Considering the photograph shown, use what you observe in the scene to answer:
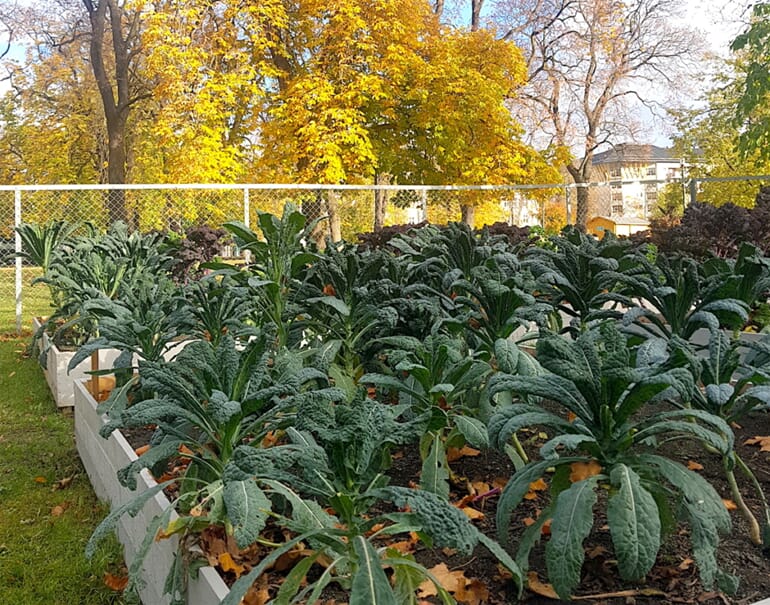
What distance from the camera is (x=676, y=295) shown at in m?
2.79

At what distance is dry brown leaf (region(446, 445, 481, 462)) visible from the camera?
2684 mm

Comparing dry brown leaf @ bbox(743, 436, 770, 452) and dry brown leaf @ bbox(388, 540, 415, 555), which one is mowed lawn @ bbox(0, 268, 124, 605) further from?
dry brown leaf @ bbox(743, 436, 770, 452)

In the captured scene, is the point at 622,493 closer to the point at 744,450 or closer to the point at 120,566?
the point at 744,450

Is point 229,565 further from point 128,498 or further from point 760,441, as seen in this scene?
point 760,441

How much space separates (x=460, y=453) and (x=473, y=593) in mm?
987

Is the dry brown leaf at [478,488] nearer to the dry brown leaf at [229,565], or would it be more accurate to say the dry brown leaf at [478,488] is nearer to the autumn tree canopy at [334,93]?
the dry brown leaf at [229,565]

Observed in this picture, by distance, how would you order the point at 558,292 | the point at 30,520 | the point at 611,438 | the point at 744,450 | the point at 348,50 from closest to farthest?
the point at 611,438, the point at 744,450, the point at 30,520, the point at 558,292, the point at 348,50

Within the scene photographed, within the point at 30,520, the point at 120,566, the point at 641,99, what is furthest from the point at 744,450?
the point at 641,99

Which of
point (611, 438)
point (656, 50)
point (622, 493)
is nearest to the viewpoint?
point (622, 493)

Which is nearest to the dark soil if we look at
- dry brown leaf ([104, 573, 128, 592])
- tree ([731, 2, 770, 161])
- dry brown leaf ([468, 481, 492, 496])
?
dry brown leaf ([468, 481, 492, 496])

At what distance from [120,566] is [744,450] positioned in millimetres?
2353

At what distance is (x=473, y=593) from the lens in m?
1.74

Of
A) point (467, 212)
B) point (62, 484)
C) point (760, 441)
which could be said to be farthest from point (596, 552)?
point (467, 212)

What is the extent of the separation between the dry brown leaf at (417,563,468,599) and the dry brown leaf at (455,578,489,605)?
1 cm
